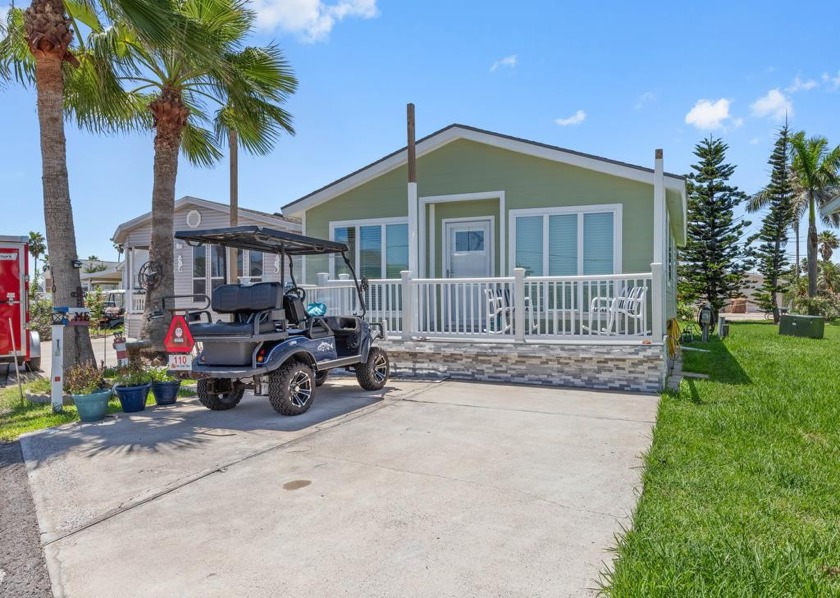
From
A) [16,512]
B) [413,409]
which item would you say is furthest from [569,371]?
[16,512]

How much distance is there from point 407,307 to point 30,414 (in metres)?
5.17

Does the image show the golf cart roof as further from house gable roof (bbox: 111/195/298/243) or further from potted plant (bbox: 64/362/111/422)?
house gable roof (bbox: 111/195/298/243)

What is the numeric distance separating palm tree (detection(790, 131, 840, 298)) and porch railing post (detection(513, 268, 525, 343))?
67.7 ft

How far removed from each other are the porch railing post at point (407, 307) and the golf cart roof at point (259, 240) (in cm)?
184

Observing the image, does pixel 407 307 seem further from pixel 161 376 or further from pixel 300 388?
pixel 161 376

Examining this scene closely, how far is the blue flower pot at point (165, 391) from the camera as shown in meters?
6.52

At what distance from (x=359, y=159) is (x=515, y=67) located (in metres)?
3.89

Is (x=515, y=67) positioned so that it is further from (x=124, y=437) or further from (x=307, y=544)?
(x=307, y=544)

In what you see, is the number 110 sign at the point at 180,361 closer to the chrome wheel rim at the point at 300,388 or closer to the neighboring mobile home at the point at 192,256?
the chrome wheel rim at the point at 300,388

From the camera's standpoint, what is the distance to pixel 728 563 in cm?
253

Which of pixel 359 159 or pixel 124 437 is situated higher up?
pixel 359 159

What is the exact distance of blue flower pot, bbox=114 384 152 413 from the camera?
239 inches

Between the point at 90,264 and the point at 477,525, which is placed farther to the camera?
the point at 90,264

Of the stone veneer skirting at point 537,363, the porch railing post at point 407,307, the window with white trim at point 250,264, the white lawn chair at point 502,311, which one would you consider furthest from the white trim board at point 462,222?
the window with white trim at point 250,264
